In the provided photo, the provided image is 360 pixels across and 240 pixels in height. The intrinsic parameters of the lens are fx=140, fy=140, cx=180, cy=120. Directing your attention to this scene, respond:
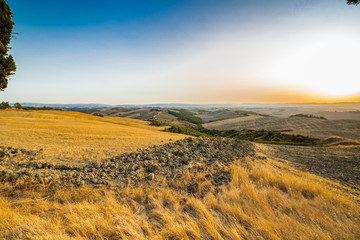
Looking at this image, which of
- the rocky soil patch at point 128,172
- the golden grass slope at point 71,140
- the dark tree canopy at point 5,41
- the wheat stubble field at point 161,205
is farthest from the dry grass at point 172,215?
the dark tree canopy at point 5,41

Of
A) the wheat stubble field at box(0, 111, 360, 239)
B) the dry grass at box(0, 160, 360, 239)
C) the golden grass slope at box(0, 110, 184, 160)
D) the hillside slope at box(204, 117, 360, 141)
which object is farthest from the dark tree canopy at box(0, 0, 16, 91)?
the hillside slope at box(204, 117, 360, 141)

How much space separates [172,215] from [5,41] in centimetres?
2442

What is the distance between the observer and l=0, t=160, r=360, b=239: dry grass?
8.61 feet

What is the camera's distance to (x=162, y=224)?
9.87 feet

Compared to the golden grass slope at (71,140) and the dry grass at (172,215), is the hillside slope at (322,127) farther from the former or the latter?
the golden grass slope at (71,140)

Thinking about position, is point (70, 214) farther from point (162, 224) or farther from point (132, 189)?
point (162, 224)

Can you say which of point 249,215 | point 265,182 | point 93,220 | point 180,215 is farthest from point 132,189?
point 265,182

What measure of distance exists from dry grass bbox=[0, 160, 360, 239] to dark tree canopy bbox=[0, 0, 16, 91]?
19638mm

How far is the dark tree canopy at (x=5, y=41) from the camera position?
1399cm

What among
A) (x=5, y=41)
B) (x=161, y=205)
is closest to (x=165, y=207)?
(x=161, y=205)

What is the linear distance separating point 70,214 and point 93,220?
59 cm

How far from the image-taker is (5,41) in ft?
49.2

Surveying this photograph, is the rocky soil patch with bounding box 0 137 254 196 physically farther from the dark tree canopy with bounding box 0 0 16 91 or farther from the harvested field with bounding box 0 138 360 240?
the dark tree canopy with bounding box 0 0 16 91

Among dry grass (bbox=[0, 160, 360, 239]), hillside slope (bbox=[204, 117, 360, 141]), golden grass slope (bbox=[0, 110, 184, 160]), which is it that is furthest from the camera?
hillside slope (bbox=[204, 117, 360, 141])
